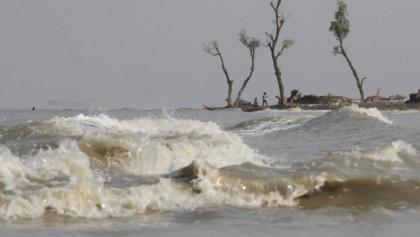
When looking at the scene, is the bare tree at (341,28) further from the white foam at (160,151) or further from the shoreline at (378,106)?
the white foam at (160,151)

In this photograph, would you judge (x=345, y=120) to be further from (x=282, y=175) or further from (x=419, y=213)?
(x=419, y=213)

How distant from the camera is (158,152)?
7754mm

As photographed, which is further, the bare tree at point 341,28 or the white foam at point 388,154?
the bare tree at point 341,28

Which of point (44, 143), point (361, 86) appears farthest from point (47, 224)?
point (361, 86)

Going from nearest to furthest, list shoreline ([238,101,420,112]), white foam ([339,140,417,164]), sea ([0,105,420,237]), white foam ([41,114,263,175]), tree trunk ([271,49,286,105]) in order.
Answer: sea ([0,105,420,237])
white foam ([41,114,263,175])
white foam ([339,140,417,164])
shoreline ([238,101,420,112])
tree trunk ([271,49,286,105])

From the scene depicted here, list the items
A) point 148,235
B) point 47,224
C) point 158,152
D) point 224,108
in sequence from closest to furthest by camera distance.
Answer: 1. point 148,235
2. point 47,224
3. point 158,152
4. point 224,108

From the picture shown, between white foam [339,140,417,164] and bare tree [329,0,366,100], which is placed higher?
bare tree [329,0,366,100]

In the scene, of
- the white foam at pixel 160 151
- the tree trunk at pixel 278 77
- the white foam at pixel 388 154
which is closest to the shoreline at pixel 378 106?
the tree trunk at pixel 278 77

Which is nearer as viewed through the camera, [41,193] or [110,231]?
[110,231]

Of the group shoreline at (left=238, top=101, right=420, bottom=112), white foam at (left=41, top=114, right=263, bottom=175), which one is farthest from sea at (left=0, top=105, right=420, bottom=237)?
shoreline at (left=238, top=101, right=420, bottom=112)

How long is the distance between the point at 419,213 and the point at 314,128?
1072cm

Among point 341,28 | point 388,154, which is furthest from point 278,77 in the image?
point 388,154

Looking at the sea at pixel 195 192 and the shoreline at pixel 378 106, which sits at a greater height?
the shoreline at pixel 378 106

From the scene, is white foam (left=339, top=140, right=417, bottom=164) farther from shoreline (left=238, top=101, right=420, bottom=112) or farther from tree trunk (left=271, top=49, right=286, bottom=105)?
tree trunk (left=271, top=49, right=286, bottom=105)
